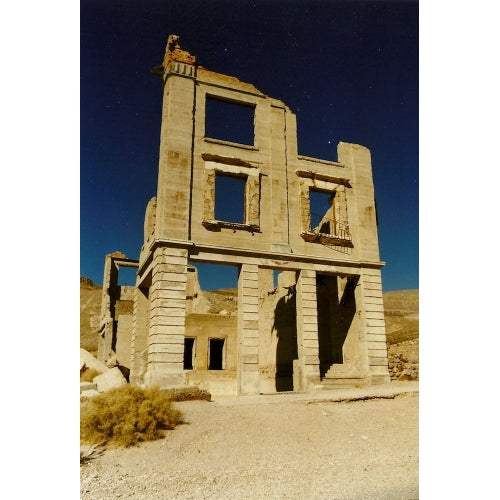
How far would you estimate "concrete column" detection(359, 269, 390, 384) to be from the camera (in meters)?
14.2

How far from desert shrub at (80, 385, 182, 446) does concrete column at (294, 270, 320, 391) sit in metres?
6.24

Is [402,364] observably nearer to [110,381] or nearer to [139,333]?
[139,333]

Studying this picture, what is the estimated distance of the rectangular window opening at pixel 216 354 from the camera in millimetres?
19156

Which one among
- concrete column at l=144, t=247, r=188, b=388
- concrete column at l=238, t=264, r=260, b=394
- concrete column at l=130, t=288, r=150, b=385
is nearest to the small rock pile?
concrete column at l=238, t=264, r=260, b=394

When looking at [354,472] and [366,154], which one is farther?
[366,154]

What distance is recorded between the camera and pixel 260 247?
14273mm

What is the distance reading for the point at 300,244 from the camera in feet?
48.8

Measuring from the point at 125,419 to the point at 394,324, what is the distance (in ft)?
72.2

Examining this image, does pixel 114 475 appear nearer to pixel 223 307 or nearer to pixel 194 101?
pixel 194 101

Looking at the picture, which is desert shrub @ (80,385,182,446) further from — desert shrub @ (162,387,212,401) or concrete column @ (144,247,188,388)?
concrete column @ (144,247,188,388)

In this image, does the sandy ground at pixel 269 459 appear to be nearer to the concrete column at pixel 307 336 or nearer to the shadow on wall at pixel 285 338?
the concrete column at pixel 307 336
